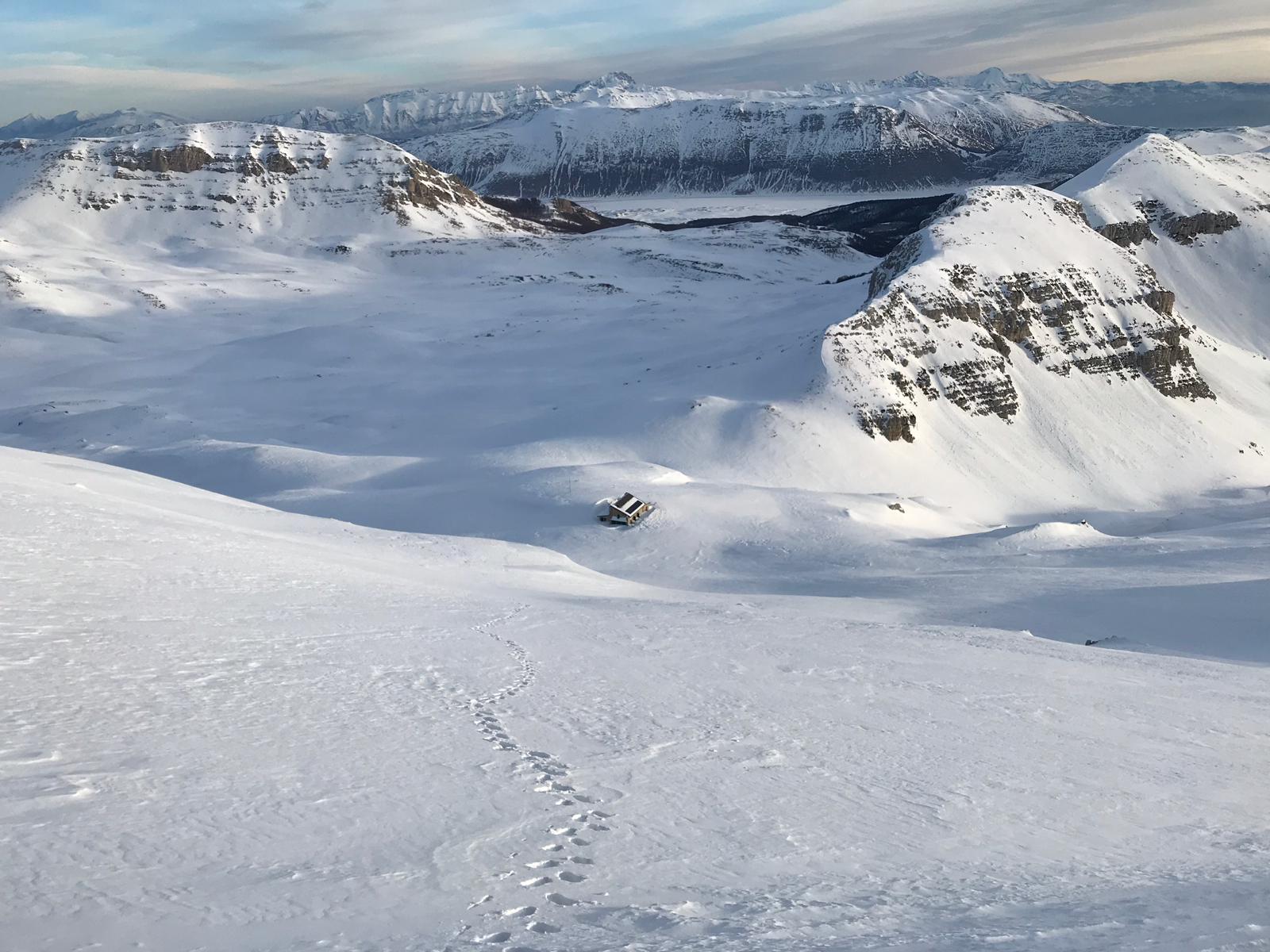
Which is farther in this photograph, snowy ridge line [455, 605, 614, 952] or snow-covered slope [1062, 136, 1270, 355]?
snow-covered slope [1062, 136, 1270, 355]

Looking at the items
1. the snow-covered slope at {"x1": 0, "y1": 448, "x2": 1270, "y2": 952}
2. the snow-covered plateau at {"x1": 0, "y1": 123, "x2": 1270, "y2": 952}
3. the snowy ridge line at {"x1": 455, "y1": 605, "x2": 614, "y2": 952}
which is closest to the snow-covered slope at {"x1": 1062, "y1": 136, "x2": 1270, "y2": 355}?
the snow-covered plateau at {"x1": 0, "y1": 123, "x2": 1270, "y2": 952}

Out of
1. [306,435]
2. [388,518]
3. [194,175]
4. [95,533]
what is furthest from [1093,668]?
[194,175]

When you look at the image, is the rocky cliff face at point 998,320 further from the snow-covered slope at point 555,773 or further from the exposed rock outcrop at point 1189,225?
the snow-covered slope at point 555,773

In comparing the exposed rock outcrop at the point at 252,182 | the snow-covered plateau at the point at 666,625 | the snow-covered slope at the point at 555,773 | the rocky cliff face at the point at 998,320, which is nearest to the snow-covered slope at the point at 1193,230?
the snow-covered plateau at the point at 666,625

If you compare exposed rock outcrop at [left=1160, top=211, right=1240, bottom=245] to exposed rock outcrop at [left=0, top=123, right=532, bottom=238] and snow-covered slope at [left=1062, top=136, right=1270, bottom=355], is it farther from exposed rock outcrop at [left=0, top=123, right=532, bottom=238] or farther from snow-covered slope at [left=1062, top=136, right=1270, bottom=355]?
exposed rock outcrop at [left=0, top=123, right=532, bottom=238]

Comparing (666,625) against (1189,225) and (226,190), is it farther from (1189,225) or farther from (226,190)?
(226,190)
